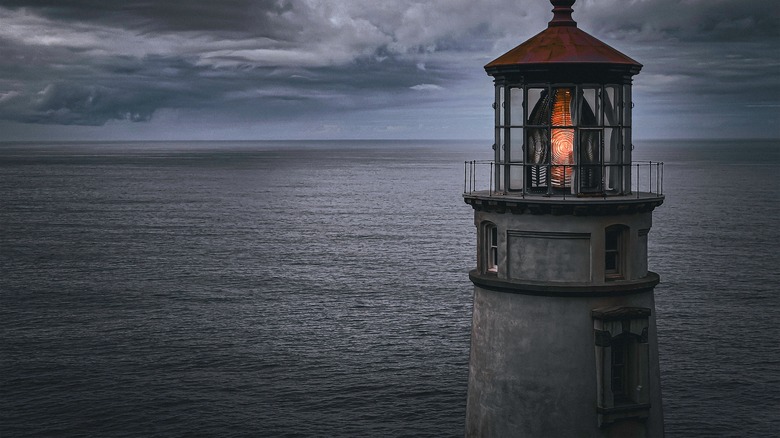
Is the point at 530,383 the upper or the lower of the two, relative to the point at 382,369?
upper

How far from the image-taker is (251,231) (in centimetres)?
10725

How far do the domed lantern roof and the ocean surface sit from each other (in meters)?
24.7

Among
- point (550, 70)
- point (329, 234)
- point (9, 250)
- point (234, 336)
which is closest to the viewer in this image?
point (550, 70)

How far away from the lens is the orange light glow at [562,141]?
1612 cm

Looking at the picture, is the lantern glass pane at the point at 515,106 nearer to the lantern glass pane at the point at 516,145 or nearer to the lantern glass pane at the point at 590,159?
the lantern glass pane at the point at 516,145

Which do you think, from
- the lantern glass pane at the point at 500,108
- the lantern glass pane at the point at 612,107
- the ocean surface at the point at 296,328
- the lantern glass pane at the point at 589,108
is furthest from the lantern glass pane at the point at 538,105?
the ocean surface at the point at 296,328

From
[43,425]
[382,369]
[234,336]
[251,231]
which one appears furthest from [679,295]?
[251,231]

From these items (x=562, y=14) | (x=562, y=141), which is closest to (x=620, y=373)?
(x=562, y=141)

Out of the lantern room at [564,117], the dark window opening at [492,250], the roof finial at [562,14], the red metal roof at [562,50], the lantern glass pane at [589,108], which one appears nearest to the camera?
the red metal roof at [562,50]

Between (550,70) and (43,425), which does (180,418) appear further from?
(550,70)

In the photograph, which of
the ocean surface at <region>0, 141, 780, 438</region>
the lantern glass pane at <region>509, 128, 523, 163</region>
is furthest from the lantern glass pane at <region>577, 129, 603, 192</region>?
the ocean surface at <region>0, 141, 780, 438</region>

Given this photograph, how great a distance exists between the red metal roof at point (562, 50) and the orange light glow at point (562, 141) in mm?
607

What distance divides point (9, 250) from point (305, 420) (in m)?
59.5

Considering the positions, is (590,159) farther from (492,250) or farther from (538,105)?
(492,250)
